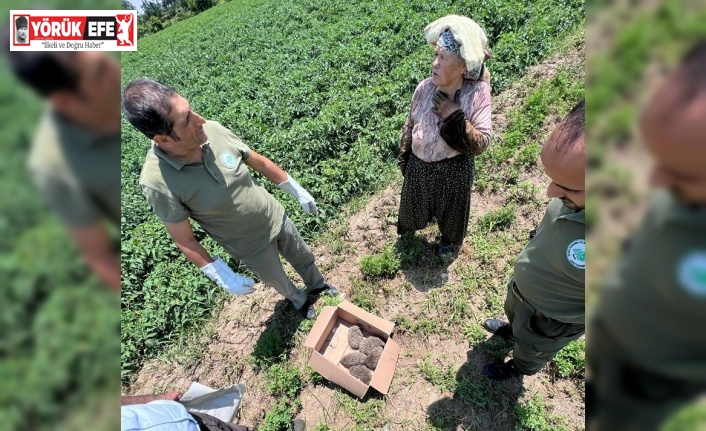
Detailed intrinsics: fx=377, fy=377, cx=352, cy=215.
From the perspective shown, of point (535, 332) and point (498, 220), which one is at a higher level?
point (535, 332)

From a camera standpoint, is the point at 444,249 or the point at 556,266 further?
the point at 444,249

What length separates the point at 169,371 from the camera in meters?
3.59

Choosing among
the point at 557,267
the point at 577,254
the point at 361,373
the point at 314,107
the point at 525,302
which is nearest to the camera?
the point at 577,254

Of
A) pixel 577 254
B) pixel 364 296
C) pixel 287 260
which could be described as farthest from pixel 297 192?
pixel 577 254

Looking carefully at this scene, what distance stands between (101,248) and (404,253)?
3627 millimetres

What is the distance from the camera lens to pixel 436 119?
2.77 m

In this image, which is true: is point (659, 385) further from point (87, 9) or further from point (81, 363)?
point (87, 9)

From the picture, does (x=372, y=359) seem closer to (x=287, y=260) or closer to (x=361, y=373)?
(x=361, y=373)

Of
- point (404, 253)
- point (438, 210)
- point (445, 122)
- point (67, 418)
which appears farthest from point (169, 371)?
point (67, 418)

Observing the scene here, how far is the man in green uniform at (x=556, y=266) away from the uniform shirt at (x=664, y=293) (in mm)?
1042

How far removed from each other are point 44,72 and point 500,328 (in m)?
3.38

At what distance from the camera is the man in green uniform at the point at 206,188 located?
6.97 ft

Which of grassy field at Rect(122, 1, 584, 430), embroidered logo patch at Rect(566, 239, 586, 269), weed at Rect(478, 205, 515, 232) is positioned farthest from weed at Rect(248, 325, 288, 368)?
embroidered logo patch at Rect(566, 239, 586, 269)

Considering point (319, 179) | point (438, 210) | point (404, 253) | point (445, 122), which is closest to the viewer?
point (445, 122)
